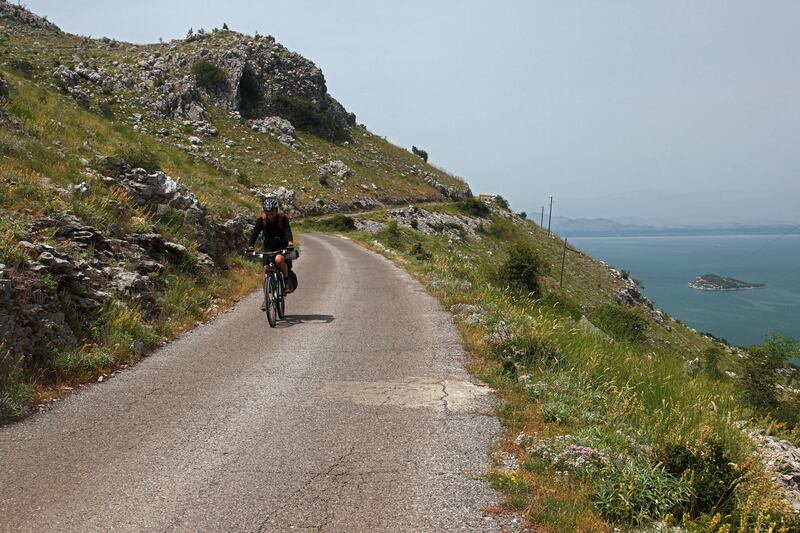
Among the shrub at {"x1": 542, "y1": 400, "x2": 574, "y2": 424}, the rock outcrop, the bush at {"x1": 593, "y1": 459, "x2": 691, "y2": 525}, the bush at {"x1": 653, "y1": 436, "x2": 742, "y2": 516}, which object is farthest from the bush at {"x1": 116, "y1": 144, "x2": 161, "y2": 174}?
the rock outcrop

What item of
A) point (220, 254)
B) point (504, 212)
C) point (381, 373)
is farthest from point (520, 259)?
point (504, 212)

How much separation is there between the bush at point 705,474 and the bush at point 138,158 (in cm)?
1558

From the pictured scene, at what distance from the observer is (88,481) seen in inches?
159

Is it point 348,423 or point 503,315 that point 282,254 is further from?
point 348,423

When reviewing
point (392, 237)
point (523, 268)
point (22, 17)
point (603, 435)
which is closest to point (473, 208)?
point (392, 237)

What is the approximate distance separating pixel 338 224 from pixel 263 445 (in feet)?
138

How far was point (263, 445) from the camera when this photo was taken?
478 centimetres

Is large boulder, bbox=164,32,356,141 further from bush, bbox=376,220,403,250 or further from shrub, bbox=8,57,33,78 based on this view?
bush, bbox=376,220,403,250

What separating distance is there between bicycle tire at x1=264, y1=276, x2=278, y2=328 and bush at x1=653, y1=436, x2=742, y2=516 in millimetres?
7505

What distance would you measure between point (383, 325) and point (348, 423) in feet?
16.4

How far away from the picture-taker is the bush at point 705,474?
147 inches

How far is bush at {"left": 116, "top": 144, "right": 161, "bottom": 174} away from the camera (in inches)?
588

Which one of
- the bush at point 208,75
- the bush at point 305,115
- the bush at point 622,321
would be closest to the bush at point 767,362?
the bush at point 622,321

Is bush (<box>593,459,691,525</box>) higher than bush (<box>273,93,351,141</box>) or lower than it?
lower
